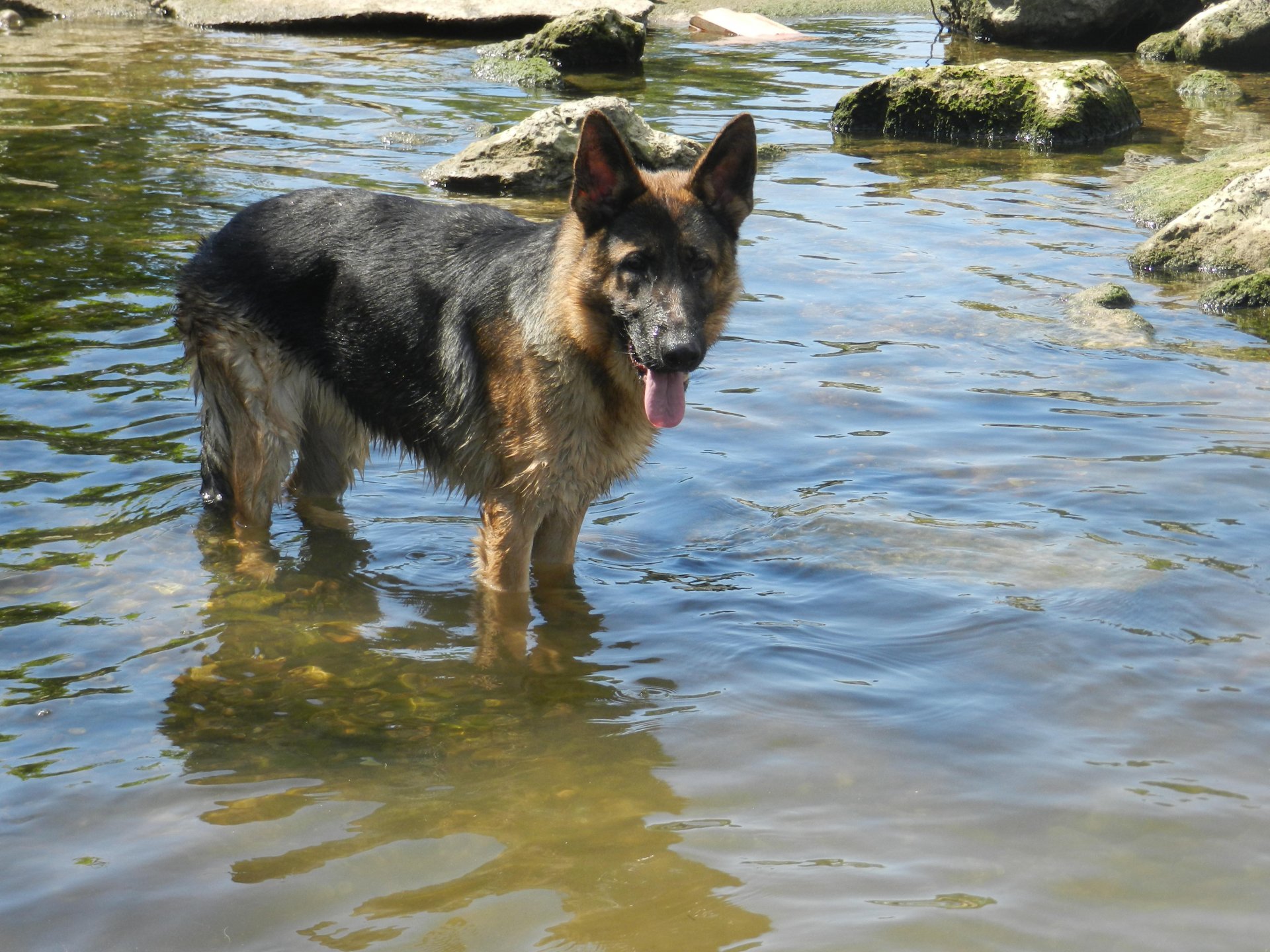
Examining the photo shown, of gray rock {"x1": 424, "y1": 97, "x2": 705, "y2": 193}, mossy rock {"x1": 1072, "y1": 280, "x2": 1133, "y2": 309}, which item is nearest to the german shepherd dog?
mossy rock {"x1": 1072, "y1": 280, "x2": 1133, "y2": 309}

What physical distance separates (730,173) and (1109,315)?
4449mm

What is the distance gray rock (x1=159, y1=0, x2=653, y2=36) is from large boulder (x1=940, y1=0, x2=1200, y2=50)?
261 inches

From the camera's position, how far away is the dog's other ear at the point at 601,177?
16.7 ft

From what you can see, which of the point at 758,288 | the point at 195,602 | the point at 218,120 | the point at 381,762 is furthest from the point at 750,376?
the point at 218,120

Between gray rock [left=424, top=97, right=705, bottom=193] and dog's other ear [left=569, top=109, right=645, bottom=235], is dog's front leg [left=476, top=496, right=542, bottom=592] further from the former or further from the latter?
gray rock [left=424, top=97, right=705, bottom=193]

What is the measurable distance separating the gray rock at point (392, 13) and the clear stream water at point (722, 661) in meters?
13.6

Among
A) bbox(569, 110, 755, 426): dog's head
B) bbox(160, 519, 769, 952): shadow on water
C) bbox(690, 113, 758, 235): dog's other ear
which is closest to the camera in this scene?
bbox(160, 519, 769, 952): shadow on water

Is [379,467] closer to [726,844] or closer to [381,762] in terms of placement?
[381,762]

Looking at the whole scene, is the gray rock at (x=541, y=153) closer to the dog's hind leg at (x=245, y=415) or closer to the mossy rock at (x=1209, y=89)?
the dog's hind leg at (x=245, y=415)

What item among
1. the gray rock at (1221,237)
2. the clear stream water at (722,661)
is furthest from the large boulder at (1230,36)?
the clear stream water at (722,661)

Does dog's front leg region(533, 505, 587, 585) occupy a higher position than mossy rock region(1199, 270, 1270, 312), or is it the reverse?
mossy rock region(1199, 270, 1270, 312)

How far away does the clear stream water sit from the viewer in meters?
3.57

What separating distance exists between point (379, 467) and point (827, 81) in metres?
13.3

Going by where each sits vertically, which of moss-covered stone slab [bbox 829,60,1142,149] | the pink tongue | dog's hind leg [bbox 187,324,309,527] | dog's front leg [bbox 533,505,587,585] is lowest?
dog's front leg [bbox 533,505,587,585]
